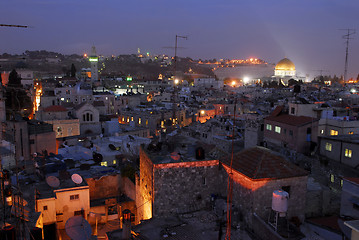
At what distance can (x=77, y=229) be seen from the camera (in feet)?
29.6

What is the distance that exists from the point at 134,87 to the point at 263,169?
4578cm

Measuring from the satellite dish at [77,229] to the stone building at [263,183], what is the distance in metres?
4.38

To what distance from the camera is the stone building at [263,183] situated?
8.42m

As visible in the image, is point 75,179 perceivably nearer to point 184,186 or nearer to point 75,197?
point 75,197

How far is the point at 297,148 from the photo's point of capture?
16359 mm

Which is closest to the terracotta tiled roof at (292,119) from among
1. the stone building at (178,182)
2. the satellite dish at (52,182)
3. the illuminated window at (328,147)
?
the illuminated window at (328,147)

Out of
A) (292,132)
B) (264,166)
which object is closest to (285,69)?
(292,132)

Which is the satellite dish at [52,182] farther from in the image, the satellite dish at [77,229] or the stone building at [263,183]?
the stone building at [263,183]

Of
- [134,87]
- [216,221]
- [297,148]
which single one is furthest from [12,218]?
[134,87]

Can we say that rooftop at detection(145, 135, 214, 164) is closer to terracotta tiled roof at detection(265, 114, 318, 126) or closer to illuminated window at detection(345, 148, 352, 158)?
illuminated window at detection(345, 148, 352, 158)

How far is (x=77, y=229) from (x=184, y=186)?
3.29 metres

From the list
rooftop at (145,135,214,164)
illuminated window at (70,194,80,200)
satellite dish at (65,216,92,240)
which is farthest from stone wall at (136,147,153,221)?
illuminated window at (70,194,80,200)

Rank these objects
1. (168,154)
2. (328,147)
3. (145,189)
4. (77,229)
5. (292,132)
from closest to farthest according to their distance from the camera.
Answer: (77,229), (168,154), (145,189), (328,147), (292,132)

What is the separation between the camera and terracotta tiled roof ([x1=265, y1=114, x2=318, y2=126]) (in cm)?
1656
